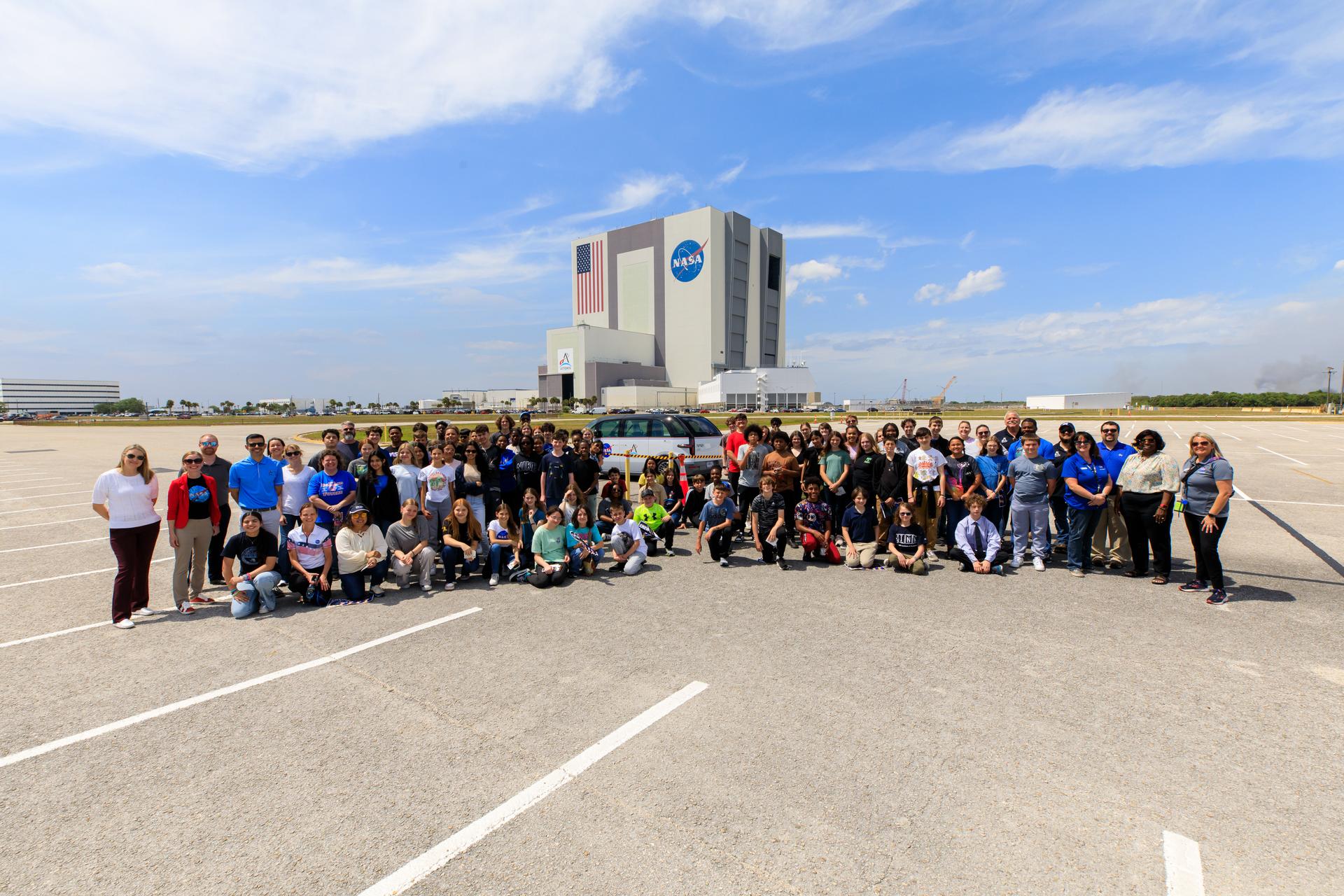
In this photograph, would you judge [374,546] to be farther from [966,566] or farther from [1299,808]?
[1299,808]

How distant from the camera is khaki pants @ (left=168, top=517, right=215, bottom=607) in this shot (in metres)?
6.63

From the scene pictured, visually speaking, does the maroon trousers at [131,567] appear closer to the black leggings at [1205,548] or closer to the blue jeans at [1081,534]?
the blue jeans at [1081,534]

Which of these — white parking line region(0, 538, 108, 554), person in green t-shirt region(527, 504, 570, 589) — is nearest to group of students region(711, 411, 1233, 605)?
person in green t-shirt region(527, 504, 570, 589)

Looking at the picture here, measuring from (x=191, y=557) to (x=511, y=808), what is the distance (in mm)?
5755

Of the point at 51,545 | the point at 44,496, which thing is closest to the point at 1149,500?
the point at 51,545

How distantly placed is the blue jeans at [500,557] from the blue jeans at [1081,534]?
7.17 metres

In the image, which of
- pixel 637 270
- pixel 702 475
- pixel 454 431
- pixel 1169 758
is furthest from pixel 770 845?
pixel 637 270

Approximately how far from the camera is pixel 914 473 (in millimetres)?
8844

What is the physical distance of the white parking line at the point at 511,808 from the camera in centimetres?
291

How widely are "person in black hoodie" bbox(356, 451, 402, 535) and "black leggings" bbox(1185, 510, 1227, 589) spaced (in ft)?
30.7

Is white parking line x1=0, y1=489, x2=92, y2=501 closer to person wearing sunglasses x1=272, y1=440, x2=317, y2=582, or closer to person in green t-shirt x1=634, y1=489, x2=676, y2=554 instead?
person wearing sunglasses x1=272, y1=440, x2=317, y2=582

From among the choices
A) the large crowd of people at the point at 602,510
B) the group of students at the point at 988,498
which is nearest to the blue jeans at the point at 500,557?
the large crowd of people at the point at 602,510

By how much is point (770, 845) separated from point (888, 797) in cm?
79

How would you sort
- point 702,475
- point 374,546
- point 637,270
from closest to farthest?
point 374,546 → point 702,475 → point 637,270
